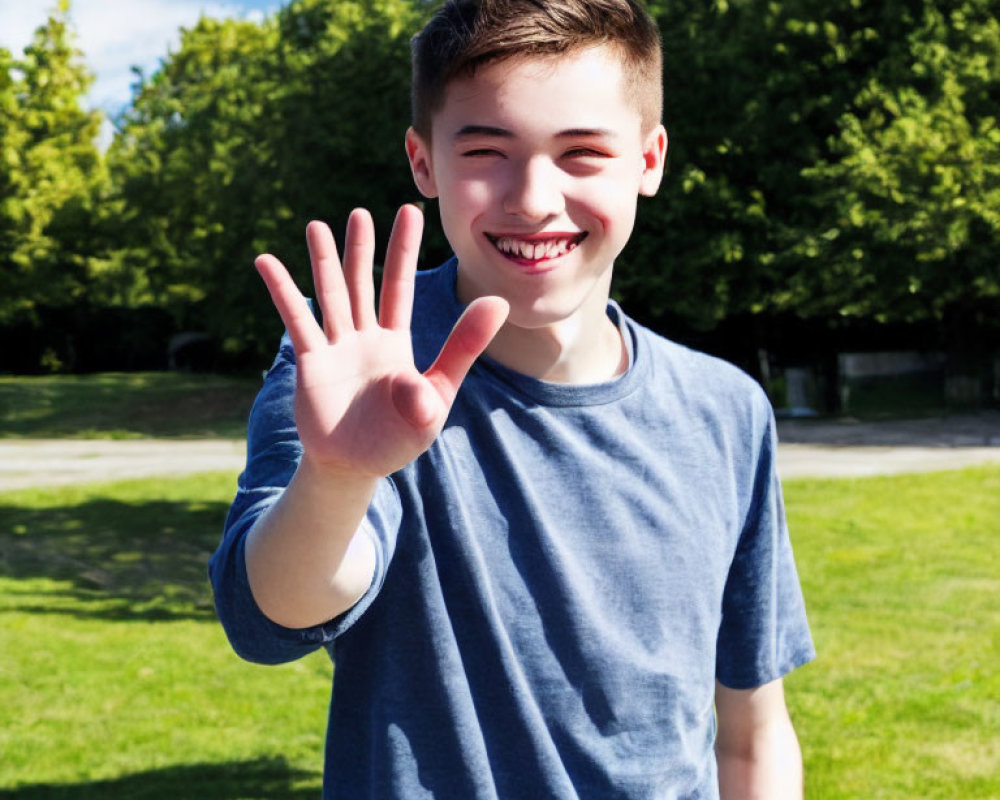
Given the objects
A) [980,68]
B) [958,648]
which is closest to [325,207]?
[980,68]

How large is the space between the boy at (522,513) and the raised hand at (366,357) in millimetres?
41

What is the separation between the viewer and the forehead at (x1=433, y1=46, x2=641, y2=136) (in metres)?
1.65

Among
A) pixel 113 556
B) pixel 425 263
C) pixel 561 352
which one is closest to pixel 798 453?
pixel 113 556

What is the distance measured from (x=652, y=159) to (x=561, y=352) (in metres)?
0.33

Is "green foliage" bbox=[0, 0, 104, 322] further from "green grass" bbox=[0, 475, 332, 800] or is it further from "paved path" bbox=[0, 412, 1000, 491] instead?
"green grass" bbox=[0, 475, 332, 800]

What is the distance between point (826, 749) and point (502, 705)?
5080 millimetres

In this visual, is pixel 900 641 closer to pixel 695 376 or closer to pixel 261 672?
pixel 261 672

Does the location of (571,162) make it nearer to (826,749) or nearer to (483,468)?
(483,468)

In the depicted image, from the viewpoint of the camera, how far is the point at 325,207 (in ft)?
75.0

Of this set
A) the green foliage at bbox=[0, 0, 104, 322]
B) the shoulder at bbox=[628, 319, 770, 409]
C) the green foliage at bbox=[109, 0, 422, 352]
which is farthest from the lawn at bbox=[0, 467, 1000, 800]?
the green foliage at bbox=[109, 0, 422, 352]

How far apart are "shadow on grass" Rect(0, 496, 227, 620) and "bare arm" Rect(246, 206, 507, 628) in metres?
7.94

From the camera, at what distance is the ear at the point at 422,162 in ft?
5.91

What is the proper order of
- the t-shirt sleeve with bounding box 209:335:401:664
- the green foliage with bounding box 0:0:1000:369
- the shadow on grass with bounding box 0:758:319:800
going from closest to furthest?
the t-shirt sleeve with bounding box 209:335:401:664 → the shadow on grass with bounding box 0:758:319:800 → the green foliage with bounding box 0:0:1000:369

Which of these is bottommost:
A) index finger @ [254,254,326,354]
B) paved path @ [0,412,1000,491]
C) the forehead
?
paved path @ [0,412,1000,491]
